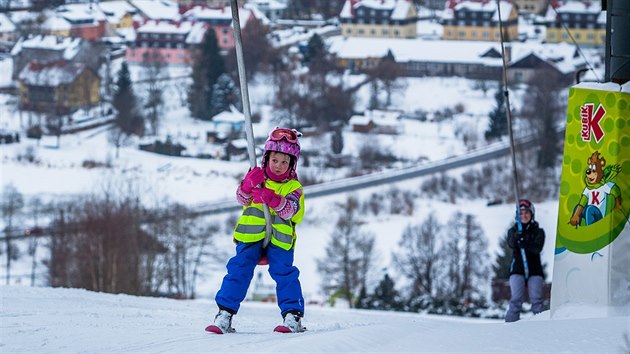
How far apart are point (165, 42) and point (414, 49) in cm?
719

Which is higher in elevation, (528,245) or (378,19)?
(378,19)

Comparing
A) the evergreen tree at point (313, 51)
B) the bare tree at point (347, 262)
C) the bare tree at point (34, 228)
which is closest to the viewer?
the bare tree at point (347, 262)

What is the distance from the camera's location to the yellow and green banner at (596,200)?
13.5 feet

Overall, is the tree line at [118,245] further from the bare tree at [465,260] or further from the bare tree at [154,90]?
the bare tree at [154,90]

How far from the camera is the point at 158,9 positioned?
4450 centimetres

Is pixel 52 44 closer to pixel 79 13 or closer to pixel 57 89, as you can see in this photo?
pixel 79 13

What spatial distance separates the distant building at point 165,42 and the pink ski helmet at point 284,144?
3569 centimetres

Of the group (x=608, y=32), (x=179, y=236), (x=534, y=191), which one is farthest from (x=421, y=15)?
(x=608, y=32)

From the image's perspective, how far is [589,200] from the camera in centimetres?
423

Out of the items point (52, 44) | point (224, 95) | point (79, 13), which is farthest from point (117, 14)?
point (224, 95)

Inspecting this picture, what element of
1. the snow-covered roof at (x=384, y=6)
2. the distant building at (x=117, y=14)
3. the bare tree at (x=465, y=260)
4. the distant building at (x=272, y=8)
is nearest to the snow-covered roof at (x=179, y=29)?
the distant building at (x=117, y=14)

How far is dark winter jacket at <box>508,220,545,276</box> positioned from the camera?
5.24 m

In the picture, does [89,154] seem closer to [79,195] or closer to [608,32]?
[79,195]

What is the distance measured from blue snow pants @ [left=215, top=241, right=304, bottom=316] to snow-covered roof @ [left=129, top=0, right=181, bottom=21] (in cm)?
3962
